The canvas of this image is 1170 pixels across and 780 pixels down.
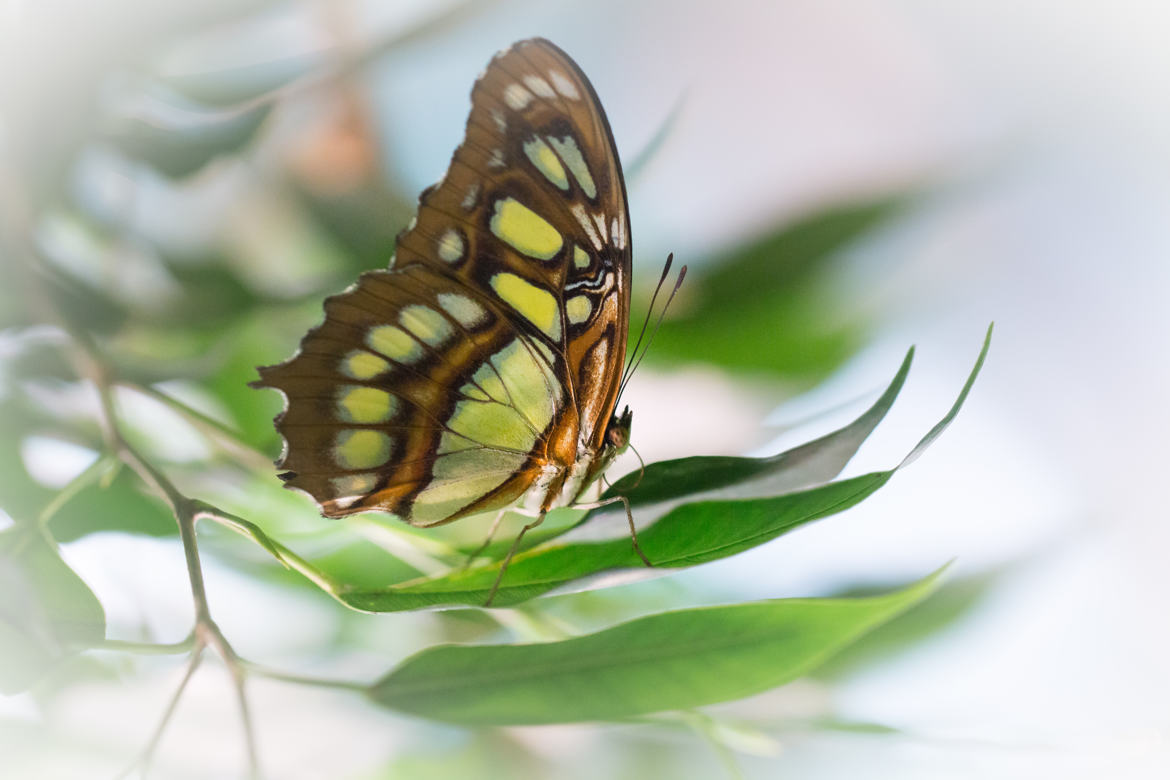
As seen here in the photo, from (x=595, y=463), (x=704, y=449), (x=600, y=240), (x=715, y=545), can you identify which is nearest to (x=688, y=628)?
(x=715, y=545)

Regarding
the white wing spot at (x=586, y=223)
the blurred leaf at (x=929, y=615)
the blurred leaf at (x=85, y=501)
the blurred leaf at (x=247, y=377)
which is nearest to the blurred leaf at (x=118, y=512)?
the blurred leaf at (x=85, y=501)

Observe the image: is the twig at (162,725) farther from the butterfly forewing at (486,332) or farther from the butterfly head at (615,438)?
the butterfly head at (615,438)

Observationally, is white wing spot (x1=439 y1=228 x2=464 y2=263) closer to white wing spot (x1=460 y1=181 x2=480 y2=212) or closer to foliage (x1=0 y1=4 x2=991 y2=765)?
white wing spot (x1=460 y1=181 x2=480 y2=212)

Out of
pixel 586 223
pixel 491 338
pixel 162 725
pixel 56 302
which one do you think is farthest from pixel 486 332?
pixel 56 302

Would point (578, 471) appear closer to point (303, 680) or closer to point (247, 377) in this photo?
point (303, 680)

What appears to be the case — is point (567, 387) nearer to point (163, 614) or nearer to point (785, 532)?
point (785, 532)

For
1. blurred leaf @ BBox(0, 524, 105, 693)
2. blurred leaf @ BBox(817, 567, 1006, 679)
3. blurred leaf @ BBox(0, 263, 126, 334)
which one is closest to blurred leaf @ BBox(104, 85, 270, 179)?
blurred leaf @ BBox(0, 263, 126, 334)

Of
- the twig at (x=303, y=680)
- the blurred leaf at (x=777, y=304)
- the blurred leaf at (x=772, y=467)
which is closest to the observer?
the blurred leaf at (x=772, y=467)
